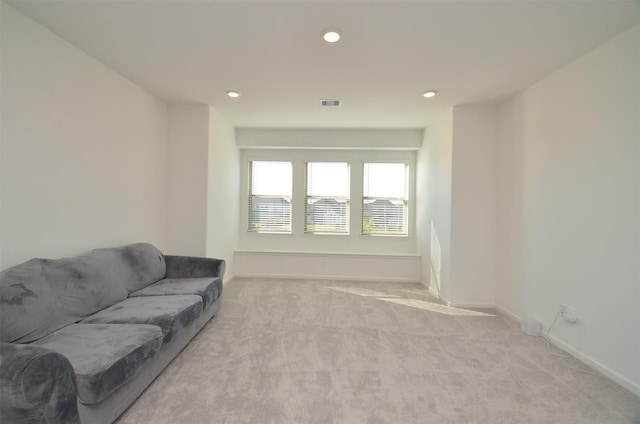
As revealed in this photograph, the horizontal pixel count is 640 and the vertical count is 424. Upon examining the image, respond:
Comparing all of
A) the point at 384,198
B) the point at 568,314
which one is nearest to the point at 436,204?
the point at 384,198

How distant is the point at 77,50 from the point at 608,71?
176 inches

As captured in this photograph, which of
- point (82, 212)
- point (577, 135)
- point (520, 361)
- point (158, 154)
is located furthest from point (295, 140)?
point (520, 361)

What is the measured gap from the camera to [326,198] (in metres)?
5.40

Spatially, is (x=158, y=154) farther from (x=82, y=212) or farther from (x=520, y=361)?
(x=520, y=361)

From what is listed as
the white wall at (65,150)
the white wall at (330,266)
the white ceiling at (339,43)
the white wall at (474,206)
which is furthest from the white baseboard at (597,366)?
the white wall at (65,150)

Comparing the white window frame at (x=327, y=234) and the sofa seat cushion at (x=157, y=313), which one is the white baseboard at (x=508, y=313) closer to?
the white window frame at (x=327, y=234)

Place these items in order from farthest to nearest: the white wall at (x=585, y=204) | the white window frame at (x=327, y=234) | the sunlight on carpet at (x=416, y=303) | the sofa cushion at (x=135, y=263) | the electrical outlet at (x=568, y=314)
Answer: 1. the white window frame at (x=327, y=234)
2. the sunlight on carpet at (x=416, y=303)
3. the sofa cushion at (x=135, y=263)
4. the electrical outlet at (x=568, y=314)
5. the white wall at (x=585, y=204)

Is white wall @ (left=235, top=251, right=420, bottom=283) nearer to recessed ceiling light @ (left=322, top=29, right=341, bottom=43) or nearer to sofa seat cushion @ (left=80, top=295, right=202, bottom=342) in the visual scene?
sofa seat cushion @ (left=80, top=295, right=202, bottom=342)

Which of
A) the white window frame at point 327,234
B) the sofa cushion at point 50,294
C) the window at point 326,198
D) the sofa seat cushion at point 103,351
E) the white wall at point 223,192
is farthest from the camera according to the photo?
the window at point 326,198

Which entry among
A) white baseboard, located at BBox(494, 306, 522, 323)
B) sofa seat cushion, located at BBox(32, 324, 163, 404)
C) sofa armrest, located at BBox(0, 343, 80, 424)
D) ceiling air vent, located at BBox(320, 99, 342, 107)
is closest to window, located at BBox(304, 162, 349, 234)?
ceiling air vent, located at BBox(320, 99, 342, 107)

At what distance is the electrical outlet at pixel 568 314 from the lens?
8.14ft

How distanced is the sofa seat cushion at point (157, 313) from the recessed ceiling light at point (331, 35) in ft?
8.11

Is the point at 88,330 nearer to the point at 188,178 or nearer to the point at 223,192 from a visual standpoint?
the point at 188,178

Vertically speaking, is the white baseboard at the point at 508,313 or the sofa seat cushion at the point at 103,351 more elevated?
the sofa seat cushion at the point at 103,351
